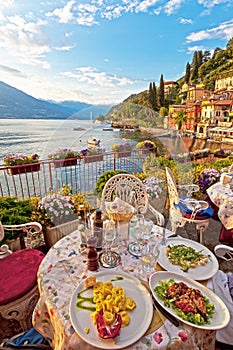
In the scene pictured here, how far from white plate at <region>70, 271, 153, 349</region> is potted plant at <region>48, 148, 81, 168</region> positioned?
6.83 feet

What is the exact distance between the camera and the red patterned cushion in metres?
1.16

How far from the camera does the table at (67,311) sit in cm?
66

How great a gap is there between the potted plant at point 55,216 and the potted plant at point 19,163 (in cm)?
67

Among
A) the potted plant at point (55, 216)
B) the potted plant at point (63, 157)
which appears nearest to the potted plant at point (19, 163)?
the potted plant at point (63, 157)

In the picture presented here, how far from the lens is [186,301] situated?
78 centimetres

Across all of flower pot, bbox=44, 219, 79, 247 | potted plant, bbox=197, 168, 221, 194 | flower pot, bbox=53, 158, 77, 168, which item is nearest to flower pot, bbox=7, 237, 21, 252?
flower pot, bbox=44, 219, 79, 247

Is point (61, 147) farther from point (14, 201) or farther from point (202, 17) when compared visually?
point (202, 17)

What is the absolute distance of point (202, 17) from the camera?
4.61 meters

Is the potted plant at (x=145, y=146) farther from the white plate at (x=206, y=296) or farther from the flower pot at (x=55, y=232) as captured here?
the white plate at (x=206, y=296)

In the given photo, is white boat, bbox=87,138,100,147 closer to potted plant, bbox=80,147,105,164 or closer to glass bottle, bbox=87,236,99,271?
potted plant, bbox=80,147,105,164

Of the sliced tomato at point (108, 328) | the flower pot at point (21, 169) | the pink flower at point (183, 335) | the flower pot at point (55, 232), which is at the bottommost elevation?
the flower pot at point (55, 232)

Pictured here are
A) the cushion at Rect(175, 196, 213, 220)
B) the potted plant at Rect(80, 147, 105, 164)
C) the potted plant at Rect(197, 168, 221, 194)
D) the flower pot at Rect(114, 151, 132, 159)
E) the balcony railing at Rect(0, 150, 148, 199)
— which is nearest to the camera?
the cushion at Rect(175, 196, 213, 220)

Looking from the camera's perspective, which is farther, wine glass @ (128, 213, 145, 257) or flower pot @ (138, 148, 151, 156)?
flower pot @ (138, 148, 151, 156)

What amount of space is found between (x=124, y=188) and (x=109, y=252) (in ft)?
3.25
